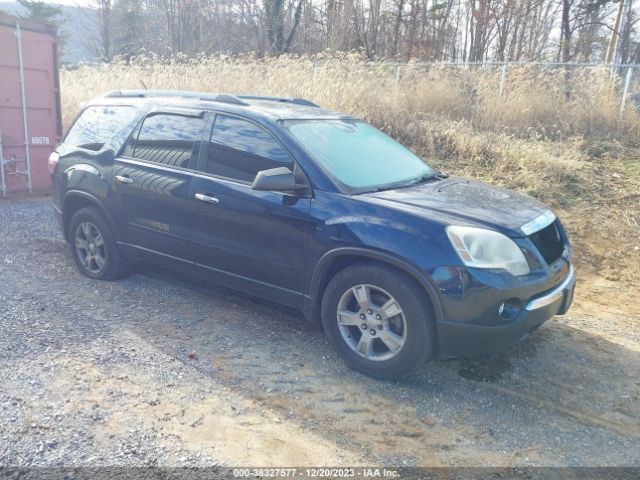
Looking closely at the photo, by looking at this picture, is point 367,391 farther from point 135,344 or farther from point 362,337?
point 135,344

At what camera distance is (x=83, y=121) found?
5.46 metres

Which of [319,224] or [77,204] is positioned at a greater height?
[319,224]

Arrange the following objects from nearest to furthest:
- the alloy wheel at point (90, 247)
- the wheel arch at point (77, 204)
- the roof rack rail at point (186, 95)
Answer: the roof rack rail at point (186, 95), the wheel arch at point (77, 204), the alloy wheel at point (90, 247)

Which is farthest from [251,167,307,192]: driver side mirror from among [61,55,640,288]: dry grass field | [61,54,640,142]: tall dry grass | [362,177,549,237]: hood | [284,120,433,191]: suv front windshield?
[61,54,640,142]: tall dry grass

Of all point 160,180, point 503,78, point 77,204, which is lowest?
point 77,204

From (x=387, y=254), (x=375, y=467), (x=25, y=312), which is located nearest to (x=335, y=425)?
(x=375, y=467)

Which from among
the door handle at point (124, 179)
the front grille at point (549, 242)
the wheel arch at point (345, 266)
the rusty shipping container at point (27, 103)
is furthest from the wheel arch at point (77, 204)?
the rusty shipping container at point (27, 103)

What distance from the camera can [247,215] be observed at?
4035 millimetres

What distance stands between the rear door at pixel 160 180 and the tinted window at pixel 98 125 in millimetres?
300

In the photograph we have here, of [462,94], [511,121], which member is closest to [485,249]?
[511,121]

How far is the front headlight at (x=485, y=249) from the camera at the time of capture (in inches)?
129

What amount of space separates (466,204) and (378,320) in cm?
100

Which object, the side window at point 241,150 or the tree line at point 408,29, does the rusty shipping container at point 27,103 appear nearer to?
the side window at point 241,150

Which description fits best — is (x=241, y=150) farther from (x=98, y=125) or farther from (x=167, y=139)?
(x=98, y=125)
